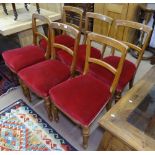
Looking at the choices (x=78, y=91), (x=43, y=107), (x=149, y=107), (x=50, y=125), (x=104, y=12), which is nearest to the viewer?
(x=149, y=107)

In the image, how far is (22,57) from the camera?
5.81 ft

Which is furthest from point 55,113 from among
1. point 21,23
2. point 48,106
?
point 21,23

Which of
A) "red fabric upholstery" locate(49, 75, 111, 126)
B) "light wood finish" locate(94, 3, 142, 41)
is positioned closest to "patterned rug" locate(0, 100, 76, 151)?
"red fabric upholstery" locate(49, 75, 111, 126)

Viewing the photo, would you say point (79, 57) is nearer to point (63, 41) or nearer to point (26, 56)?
point (63, 41)

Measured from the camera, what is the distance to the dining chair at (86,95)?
3.95 feet

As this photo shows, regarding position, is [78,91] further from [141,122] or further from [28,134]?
[28,134]

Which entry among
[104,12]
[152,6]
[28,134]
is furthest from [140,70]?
[28,134]

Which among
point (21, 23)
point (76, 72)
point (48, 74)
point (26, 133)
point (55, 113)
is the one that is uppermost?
point (21, 23)

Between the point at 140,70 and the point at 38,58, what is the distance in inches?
55.7

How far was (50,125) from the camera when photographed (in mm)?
1619

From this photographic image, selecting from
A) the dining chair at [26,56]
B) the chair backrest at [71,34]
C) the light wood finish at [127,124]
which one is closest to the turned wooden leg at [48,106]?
the chair backrest at [71,34]

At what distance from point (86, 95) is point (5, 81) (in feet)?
4.26

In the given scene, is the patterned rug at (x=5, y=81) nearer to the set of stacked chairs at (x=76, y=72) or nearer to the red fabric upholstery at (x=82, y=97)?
the set of stacked chairs at (x=76, y=72)

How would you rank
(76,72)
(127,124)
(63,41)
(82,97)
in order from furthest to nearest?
(63,41) < (76,72) < (82,97) < (127,124)
